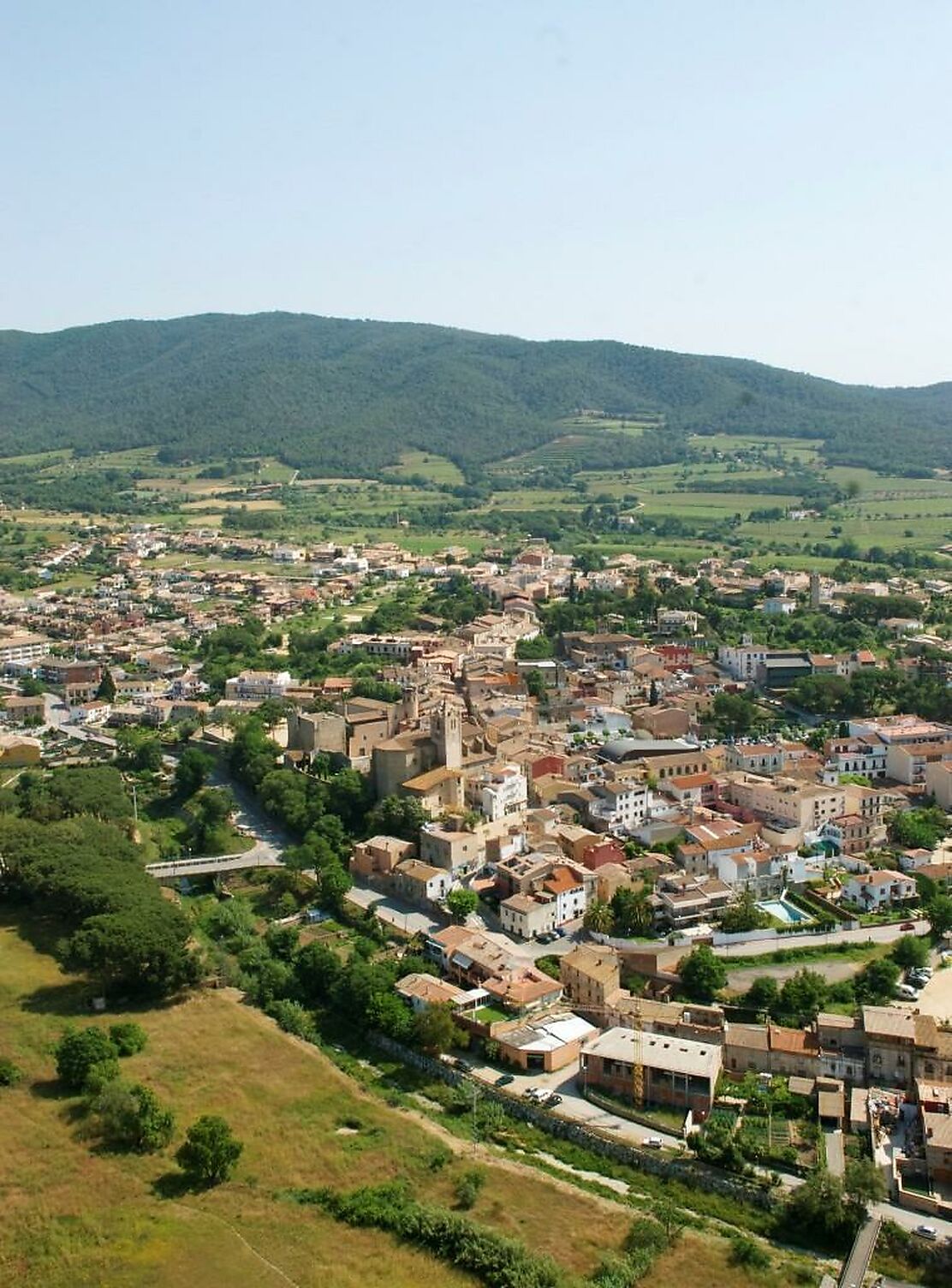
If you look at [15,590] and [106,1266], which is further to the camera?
[15,590]

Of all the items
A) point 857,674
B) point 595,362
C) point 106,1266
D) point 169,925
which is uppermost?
point 595,362

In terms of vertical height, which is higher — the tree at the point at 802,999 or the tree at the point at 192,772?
the tree at the point at 192,772

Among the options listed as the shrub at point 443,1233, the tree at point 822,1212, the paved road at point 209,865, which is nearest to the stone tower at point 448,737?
the paved road at point 209,865

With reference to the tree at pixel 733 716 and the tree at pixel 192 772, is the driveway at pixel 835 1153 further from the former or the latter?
the tree at pixel 192 772

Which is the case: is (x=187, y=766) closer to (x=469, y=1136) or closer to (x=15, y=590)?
(x=469, y=1136)

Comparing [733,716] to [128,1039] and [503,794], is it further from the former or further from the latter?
[128,1039]

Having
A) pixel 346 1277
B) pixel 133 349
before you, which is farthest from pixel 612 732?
pixel 133 349
